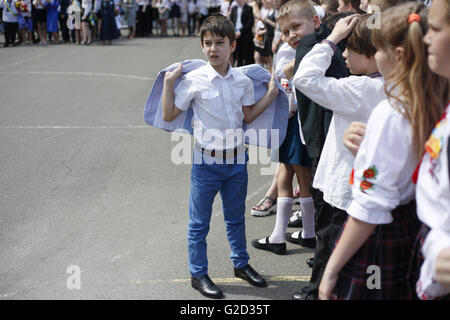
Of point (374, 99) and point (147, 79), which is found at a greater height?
point (374, 99)

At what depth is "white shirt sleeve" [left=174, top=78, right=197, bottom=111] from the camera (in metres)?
3.22

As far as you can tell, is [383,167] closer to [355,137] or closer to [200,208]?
[355,137]

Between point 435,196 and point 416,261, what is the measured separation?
37 centimetres

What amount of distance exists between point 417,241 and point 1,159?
5.42 m

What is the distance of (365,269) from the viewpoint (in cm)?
191

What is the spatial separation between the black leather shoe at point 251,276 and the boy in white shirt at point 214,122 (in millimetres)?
244

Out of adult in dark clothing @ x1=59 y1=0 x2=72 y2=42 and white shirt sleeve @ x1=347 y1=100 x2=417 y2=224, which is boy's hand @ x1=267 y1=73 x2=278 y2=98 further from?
adult in dark clothing @ x1=59 y1=0 x2=72 y2=42

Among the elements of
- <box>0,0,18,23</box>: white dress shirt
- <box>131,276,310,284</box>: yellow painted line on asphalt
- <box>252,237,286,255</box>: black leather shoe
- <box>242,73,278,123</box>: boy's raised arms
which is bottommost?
<box>131,276,310,284</box>: yellow painted line on asphalt

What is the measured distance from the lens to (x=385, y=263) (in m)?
1.90

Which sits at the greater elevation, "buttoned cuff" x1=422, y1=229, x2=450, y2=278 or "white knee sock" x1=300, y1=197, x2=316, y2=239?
"buttoned cuff" x1=422, y1=229, x2=450, y2=278

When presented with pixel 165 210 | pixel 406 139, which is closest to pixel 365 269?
pixel 406 139

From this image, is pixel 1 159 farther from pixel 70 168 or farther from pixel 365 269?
pixel 365 269

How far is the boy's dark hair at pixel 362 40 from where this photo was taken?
249 centimetres

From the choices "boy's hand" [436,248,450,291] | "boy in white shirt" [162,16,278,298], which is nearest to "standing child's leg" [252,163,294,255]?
"boy in white shirt" [162,16,278,298]
